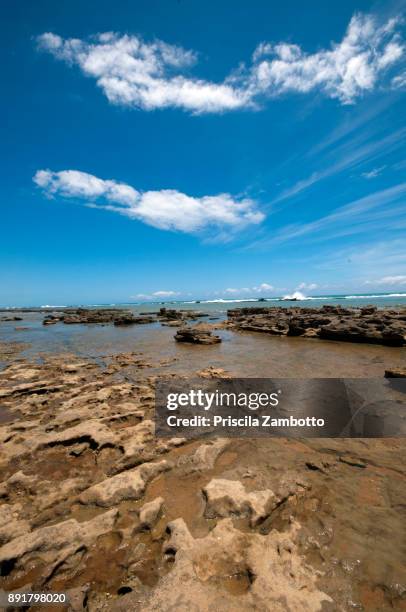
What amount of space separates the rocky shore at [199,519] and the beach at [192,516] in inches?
0.5

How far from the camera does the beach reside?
2135 mm

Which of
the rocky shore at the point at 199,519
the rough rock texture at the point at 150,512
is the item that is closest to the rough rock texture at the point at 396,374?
the rocky shore at the point at 199,519

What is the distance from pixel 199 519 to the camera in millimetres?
2814

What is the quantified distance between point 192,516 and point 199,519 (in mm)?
82

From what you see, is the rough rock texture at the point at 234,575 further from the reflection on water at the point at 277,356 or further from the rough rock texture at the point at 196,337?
the rough rock texture at the point at 196,337

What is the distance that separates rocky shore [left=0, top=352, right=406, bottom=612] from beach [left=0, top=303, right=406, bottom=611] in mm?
12

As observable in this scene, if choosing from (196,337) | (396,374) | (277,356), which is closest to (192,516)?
(396,374)

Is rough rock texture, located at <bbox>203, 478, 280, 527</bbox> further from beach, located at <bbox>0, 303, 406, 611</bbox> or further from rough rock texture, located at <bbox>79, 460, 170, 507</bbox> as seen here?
rough rock texture, located at <bbox>79, 460, 170, 507</bbox>

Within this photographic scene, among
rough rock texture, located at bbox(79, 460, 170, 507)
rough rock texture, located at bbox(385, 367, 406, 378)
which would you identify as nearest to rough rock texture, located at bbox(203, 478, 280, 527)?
rough rock texture, located at bbox(79, 460, 170, 507)

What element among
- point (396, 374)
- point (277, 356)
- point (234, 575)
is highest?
point (396, 374)

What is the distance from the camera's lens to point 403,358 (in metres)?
10.1

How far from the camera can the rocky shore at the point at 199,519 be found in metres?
2.12

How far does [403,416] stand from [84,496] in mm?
5329

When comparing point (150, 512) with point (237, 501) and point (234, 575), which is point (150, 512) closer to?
point (237, 501)
